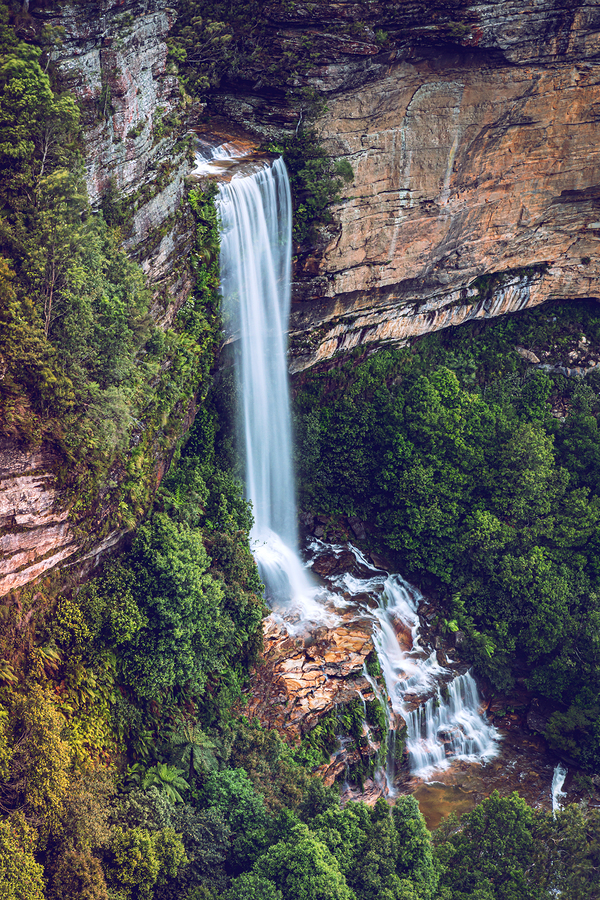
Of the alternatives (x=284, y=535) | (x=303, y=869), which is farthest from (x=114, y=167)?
(x=303, y=869)

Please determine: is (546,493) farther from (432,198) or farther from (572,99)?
(572,99)

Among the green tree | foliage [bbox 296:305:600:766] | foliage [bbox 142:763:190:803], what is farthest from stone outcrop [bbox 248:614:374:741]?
the green tree

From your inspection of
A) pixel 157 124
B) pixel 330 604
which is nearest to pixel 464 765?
pixel 330 604

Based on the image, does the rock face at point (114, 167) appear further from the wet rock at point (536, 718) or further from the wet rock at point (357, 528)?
the wet rock at point (536, 718)

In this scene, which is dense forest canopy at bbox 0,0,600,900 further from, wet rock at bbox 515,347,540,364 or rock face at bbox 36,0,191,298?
wet rock at bbox 515,347,540,364

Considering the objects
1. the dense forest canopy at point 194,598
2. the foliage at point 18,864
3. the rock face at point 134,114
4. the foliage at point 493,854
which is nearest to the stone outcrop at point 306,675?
the dense forest canopy at point 194,598

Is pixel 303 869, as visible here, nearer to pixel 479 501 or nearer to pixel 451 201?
pixel 479 501

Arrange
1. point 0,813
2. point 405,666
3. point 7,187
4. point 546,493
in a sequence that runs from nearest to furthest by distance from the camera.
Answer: point 0,813 → point 7,187 → point 405,666 → point 546,493
